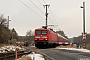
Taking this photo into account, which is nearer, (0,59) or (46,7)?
(0,59)

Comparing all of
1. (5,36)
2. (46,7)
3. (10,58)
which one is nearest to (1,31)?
(5,36)

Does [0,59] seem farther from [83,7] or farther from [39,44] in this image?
[39,44]

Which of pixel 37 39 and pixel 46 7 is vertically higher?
pixel 46 7

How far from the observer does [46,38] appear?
46.5m

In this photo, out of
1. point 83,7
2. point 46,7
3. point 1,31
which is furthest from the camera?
point 46,7

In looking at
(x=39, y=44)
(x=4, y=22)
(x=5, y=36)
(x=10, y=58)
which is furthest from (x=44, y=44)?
(x=4, y=22)

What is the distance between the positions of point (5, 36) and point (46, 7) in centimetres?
1638

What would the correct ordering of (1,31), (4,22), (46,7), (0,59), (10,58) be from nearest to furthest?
(0,59) → (10,58) → (1,31) → (46,7) → (4,22)

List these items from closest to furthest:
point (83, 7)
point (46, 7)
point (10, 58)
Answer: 1. point (10, 58)
2. point (83, 7)
3. point (46, 7)

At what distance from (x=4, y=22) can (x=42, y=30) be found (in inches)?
1299

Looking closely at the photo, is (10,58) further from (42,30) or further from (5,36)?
(5,36)

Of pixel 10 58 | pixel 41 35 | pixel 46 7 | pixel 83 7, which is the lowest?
pixel 10 58

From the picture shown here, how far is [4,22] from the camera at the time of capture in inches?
3073

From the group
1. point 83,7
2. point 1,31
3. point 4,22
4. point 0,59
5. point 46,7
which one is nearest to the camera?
point 0,59
